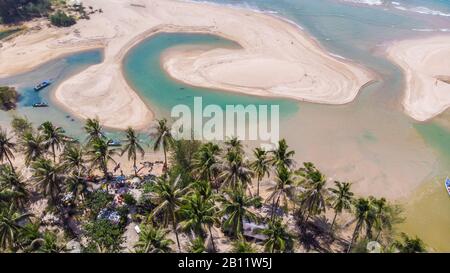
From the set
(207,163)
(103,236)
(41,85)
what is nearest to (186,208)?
(207,163)

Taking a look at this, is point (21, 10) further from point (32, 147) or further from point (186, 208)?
point (186, 208)

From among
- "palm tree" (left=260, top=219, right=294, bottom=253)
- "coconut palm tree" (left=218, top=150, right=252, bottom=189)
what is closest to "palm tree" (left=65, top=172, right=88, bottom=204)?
"coconut palm tree" (left=218, top=150, right=252, bottom=189)

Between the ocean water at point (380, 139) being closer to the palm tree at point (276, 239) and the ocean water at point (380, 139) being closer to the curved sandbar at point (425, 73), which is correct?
the curved sandbar at point (425, 73)

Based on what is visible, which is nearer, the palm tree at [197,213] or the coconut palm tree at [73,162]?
the palm tree at [197,213]

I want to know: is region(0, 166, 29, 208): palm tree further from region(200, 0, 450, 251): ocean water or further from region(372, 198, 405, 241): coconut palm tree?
region(200, 0, 450, 251): ocean water

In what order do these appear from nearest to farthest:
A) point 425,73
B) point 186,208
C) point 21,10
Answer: point 186,208
point 425,73
point 21,10

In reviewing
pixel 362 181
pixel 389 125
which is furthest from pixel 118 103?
pixel 389 125

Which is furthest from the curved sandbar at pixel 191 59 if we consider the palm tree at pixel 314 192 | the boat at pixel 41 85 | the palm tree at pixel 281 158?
the palm tree at pixel 314 192
